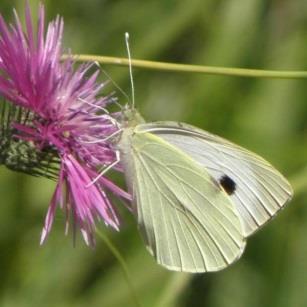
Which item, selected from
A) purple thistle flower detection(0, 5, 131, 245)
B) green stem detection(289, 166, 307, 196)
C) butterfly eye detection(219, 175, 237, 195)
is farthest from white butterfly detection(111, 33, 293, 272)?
green stem detection(289, 166, 307, 196)

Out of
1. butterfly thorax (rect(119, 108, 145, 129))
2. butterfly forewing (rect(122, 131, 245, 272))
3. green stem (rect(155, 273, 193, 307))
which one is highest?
butterfly thorax (rect(119, 108, 145, 129))

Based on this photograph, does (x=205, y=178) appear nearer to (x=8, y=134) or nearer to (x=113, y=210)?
(x=113, y=210)

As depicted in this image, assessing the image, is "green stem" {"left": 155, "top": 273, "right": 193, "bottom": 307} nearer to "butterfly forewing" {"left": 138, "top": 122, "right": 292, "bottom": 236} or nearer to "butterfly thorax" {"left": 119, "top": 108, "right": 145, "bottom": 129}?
"butterfly forewing" {"left": 138, "top": 122, "right": 292, "bottom": 236}

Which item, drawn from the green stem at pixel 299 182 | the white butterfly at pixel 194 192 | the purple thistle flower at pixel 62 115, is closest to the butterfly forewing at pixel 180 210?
the white butterfly at pixel 194 192

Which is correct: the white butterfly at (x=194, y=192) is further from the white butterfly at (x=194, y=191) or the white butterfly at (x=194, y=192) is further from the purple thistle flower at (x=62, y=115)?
the purple thistle flower at (x=62, y=115)

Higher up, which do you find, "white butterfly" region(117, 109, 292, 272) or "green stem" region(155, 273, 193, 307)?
"white butterfly" region(117, 109, 292, 272)

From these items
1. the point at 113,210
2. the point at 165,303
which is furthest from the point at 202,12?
the point at 113,210
